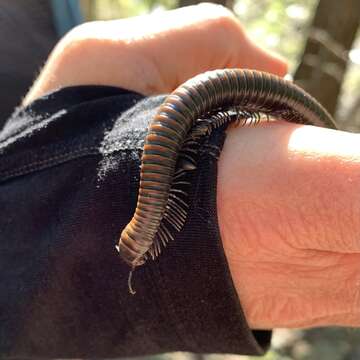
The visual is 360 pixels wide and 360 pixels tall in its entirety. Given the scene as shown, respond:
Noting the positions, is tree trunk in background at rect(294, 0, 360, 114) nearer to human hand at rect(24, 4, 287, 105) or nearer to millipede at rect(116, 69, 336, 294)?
human hand at rect(24, 4, 287, 105)

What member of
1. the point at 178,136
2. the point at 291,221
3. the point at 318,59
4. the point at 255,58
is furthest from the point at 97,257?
the point at 318,59

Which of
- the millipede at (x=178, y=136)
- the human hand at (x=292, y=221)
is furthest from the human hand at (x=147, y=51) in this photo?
the human hand at (x=292, y=221)

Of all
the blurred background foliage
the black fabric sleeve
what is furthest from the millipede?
the blurred background foliage

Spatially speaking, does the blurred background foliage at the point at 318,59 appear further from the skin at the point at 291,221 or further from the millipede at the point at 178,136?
the skin at the point at 291,221

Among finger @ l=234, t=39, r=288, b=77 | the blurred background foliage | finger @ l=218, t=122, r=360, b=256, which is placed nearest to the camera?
finger @ l=218, t=122, r=360, b=256

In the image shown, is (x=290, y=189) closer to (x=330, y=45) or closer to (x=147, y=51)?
(x=147, y=51)

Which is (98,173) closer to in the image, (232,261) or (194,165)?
(194,165)
